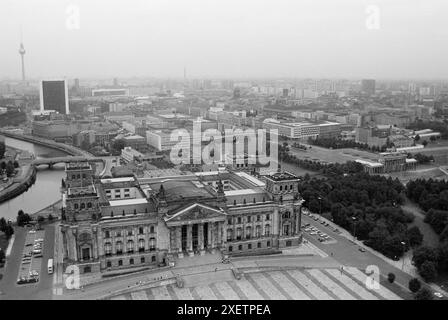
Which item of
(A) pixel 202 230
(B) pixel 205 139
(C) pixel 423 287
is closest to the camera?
(C) pixel 423 287

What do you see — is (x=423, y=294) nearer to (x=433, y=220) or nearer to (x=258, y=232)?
(x=258, y=232)

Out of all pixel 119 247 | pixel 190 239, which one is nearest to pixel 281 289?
pixel 190 239

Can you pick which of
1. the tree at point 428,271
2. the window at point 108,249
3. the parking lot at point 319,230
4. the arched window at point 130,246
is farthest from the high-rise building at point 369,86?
the window at point 108,249

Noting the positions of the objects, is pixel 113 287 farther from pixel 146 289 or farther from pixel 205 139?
pixel 205 139

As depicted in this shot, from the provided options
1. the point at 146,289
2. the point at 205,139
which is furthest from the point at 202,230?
the point at 205,139

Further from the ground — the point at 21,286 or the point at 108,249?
the point at 108,249
